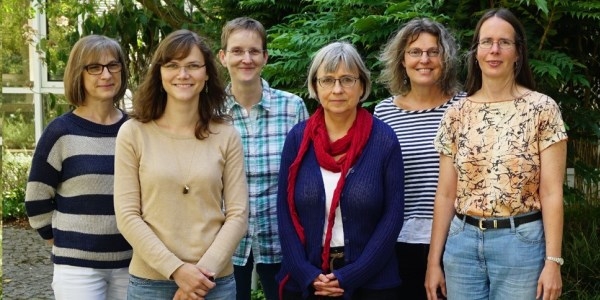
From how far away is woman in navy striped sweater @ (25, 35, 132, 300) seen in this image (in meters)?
3.24

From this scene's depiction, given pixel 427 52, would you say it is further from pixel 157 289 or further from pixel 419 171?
pixel 157 289

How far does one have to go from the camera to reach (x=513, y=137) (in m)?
2.95

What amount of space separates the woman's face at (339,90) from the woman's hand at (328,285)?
0.76 meters

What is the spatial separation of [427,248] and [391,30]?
4.95 feet

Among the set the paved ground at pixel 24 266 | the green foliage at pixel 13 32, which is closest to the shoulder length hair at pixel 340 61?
the paved ground at pixel 24 266

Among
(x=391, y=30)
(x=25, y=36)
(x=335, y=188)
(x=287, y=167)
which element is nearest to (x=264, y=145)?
(x=287, y=167)

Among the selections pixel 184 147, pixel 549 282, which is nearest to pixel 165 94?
pixel 184 147

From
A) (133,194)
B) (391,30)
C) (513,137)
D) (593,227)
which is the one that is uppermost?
(391,30)

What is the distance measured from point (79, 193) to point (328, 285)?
1248 mm

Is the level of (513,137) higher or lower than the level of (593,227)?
higher

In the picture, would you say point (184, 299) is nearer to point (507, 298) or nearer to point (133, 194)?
point (133, 194)

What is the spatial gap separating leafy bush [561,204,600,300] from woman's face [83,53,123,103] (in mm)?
3465

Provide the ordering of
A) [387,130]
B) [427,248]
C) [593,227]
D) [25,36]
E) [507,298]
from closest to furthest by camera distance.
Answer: [507,298] → [387,130] → [427,248] → [593,227] → [25,36]

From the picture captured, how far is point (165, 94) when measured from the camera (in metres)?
3.18
